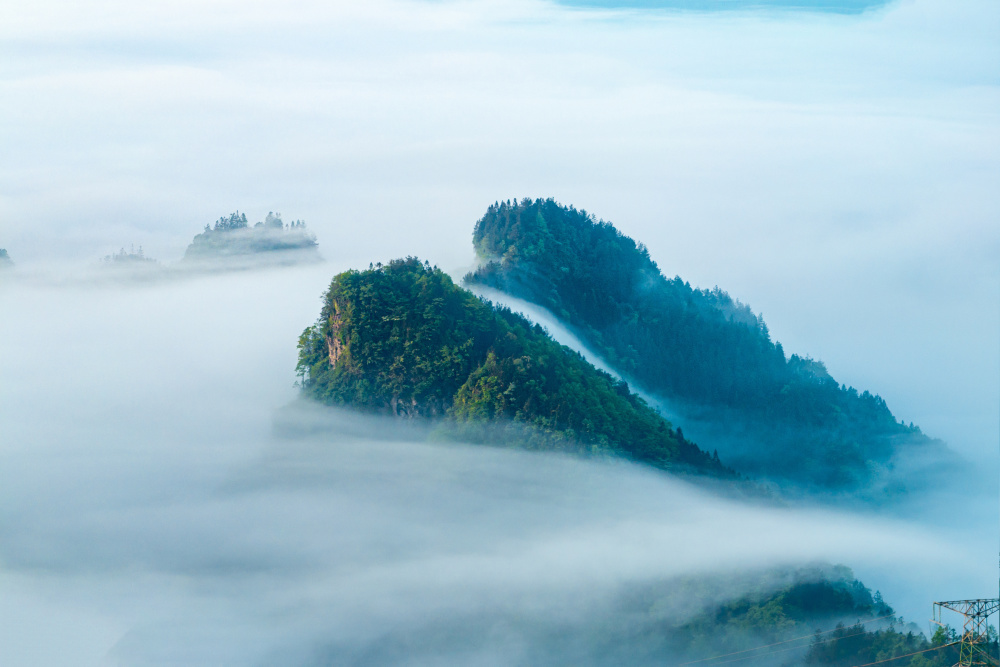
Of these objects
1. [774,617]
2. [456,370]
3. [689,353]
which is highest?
[689,353]

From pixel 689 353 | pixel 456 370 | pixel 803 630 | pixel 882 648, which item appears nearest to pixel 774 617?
pixel 803 630

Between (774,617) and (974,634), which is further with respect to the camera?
(774,617)

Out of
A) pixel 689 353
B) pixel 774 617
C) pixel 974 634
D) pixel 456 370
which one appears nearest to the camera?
pixel 974 634

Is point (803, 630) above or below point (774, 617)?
below

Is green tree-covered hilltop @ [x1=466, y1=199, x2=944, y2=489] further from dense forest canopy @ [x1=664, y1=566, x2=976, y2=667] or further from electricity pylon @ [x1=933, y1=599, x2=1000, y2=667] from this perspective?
electricity pylon @ [x1=933, y1=599, x2=1000, y2=667]

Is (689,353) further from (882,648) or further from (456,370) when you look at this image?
(882,648)

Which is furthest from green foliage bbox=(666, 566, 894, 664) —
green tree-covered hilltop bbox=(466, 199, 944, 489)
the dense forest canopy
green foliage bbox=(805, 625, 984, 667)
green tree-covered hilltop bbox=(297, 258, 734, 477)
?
green tree-covered hilltop bbox=(466, 199, 944, 489)

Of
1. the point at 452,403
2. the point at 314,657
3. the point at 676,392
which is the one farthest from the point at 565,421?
the point at 676,392

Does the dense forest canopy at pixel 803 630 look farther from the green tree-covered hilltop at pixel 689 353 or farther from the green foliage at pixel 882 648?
the green tree-covered hilltop at pixel 689 353
